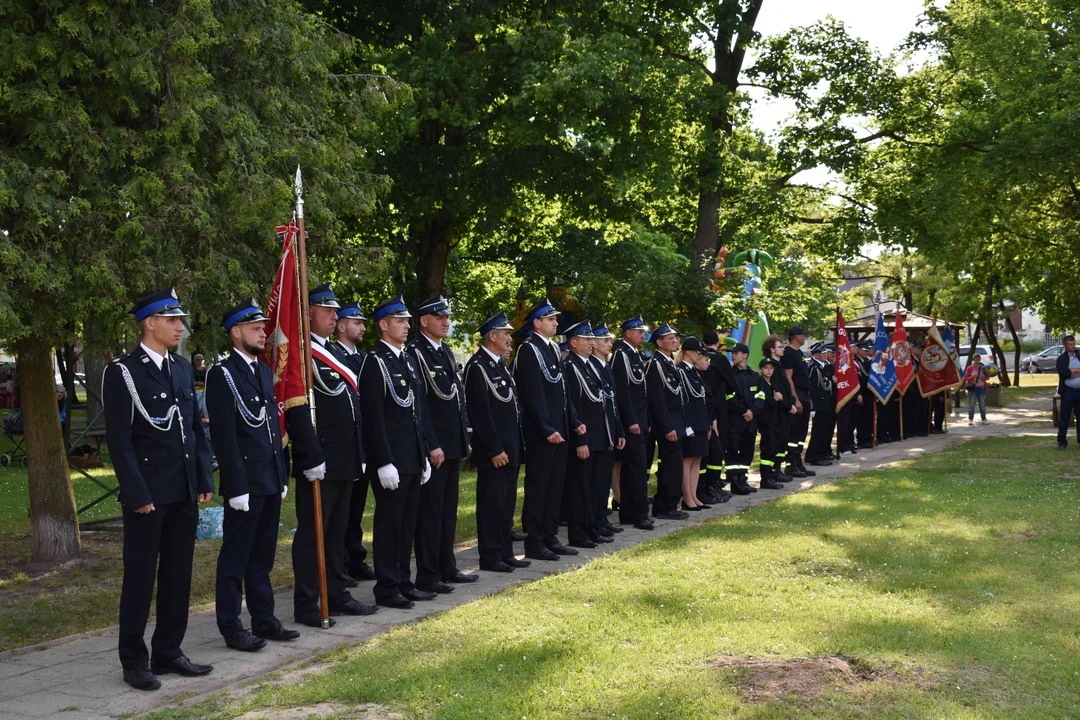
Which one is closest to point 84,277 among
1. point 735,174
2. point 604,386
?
point 604,386

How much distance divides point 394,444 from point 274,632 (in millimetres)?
1678

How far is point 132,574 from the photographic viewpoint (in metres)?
6.62

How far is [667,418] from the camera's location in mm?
12625

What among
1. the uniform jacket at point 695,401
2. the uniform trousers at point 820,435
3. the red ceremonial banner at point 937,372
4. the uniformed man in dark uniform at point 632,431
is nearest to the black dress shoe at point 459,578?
the uniformed man in dark uniform at point 632,431

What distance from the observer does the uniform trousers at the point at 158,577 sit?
653 cm

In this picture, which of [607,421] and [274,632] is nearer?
[274,632]

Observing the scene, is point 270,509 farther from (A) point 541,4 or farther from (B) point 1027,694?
(A) point 541,4

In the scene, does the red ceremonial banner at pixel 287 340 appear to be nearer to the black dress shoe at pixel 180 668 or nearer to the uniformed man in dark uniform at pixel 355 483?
the uniformed man in dark uniform at pixel 355 483

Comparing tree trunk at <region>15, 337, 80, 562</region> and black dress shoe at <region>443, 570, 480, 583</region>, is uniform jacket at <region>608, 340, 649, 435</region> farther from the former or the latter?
tree trunk at <region>15, 337, 80, 562</region>

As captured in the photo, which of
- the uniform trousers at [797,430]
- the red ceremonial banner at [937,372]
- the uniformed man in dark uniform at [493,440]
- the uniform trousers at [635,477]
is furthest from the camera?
the red ceremonial banner at [937,372]

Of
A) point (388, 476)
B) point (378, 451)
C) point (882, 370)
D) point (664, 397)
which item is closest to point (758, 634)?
point (388, 476)

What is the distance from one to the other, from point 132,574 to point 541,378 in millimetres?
4551

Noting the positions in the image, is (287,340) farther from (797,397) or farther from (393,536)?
(797,397)

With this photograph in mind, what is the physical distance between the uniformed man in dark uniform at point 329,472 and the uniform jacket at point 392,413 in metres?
0.10
